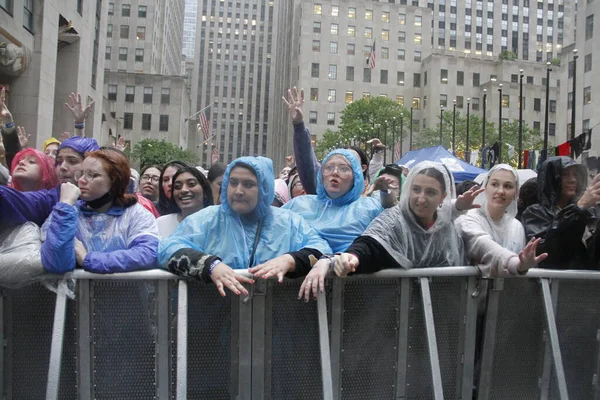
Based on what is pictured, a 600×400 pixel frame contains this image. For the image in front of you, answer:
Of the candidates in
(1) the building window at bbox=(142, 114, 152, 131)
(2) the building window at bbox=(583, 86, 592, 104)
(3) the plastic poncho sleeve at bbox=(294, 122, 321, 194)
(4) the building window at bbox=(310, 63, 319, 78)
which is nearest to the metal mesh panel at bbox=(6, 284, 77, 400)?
(3) the plastic poncho sleeve at bbox=(294, 122, 321, 194)

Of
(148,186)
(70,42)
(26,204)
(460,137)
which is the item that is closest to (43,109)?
(70,42)

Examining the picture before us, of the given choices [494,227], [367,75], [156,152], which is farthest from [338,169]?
[367,75]

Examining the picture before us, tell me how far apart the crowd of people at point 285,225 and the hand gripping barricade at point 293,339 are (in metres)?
0.14

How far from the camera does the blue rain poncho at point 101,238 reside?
296 cm

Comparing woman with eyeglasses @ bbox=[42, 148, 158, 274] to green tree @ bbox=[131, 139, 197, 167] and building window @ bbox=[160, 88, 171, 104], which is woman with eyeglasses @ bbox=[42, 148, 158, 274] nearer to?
green tree @ bbox=[131, 139, 197, 167]

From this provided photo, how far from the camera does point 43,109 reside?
2333cm

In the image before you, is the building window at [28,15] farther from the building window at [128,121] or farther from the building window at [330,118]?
the building window at [330,118]

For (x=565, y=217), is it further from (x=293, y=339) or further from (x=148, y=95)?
(x=148, y=95)

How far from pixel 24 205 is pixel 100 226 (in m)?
0.47

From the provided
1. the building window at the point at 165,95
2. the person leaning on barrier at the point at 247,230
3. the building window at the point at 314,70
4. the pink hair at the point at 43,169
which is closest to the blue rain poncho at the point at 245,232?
the person leaning on barrier at the point at 247,230

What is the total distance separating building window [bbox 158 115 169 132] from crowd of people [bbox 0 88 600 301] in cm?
6610

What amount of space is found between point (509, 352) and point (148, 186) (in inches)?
169

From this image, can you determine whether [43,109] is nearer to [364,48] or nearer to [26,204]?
[26,204]

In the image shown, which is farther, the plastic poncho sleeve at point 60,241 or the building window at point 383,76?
the building window at point 383,76
